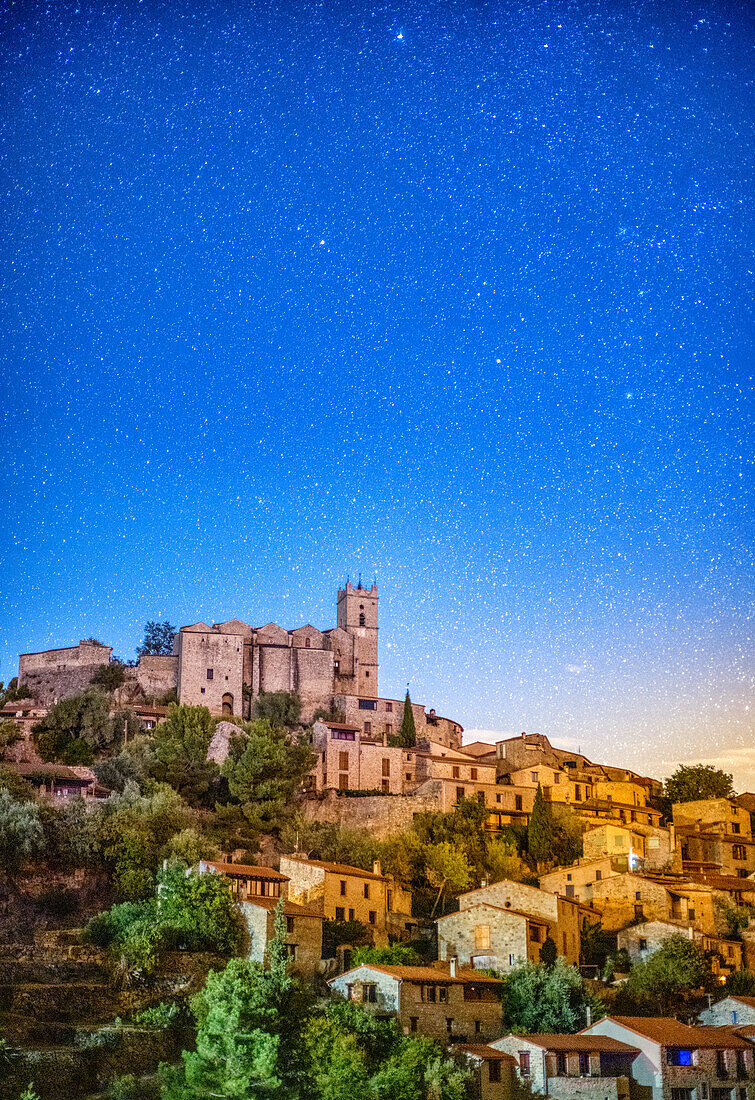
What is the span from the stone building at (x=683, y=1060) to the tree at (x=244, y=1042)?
8.63m

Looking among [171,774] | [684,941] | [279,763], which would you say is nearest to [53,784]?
[171,774]

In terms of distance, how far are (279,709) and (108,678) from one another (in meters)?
9.59

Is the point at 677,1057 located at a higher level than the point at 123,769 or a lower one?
lower

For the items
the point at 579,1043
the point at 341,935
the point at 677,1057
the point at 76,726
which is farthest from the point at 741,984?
the point at 76,726

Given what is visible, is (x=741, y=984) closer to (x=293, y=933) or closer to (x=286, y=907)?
(x=293, y=933)

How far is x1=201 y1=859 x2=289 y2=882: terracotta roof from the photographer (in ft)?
130

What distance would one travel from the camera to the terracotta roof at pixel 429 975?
116ft

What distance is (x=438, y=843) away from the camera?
4922cm

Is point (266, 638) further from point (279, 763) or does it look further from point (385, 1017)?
point (385, 1017)

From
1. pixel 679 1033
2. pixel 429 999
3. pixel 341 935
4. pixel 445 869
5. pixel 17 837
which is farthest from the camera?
pixel 445 869

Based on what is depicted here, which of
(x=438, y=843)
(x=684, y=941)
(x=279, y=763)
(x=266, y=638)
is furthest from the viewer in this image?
(x=266, y=638)

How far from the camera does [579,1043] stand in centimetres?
3322

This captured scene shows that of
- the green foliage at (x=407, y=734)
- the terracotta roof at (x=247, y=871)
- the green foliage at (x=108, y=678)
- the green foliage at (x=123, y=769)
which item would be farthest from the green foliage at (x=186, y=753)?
the terracotta roof at (x=247, y=871)

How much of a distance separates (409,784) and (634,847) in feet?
37.8
